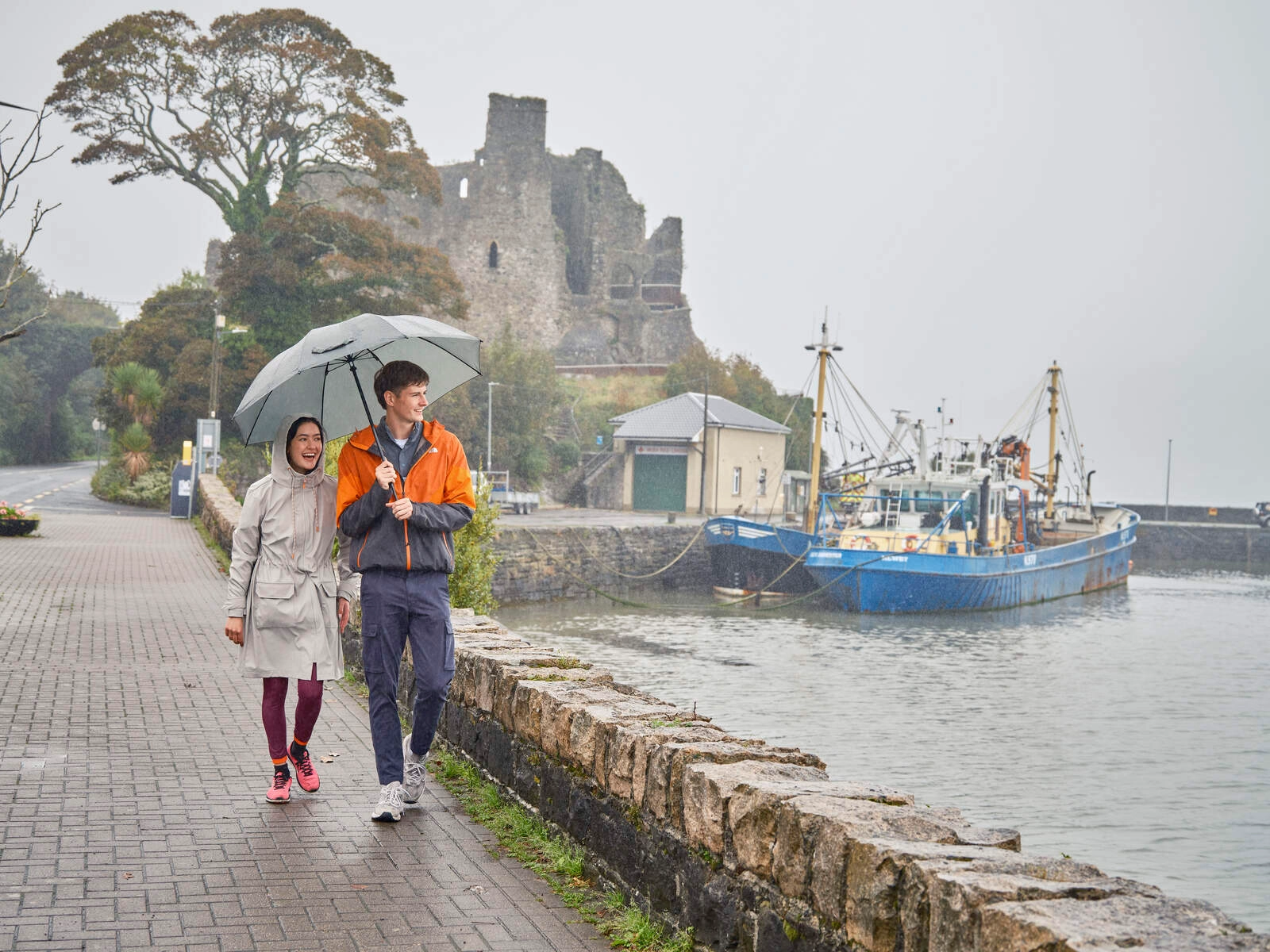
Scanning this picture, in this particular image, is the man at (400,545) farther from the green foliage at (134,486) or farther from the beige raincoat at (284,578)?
the green foliage at (134,486)

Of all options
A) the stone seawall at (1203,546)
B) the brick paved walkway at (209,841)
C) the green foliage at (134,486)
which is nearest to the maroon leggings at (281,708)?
the brick paved walkway at (209,841)

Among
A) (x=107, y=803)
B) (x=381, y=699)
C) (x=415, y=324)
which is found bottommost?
(x=107, y=803)

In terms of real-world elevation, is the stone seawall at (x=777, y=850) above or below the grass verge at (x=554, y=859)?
above

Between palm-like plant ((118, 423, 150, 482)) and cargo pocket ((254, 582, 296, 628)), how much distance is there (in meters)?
36.2

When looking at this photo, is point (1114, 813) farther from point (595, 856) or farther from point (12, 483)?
point (12, 483)

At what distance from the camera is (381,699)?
5.89 metres

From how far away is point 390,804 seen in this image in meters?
5.89

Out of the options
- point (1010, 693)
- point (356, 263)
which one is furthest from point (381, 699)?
point (356, 263)

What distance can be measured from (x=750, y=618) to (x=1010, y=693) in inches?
446

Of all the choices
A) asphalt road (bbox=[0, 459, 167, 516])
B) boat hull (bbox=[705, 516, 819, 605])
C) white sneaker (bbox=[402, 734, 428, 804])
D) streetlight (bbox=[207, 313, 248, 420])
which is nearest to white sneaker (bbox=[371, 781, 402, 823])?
white sneaker (bbox=[402, 734, 428, 804])

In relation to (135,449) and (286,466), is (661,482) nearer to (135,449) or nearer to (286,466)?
(135,449)

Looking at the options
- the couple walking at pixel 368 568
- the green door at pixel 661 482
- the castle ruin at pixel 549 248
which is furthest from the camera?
the castle ruin at pixel 549 248

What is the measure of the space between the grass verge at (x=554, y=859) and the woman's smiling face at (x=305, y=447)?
1794mm

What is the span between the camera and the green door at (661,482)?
58.2 metres
